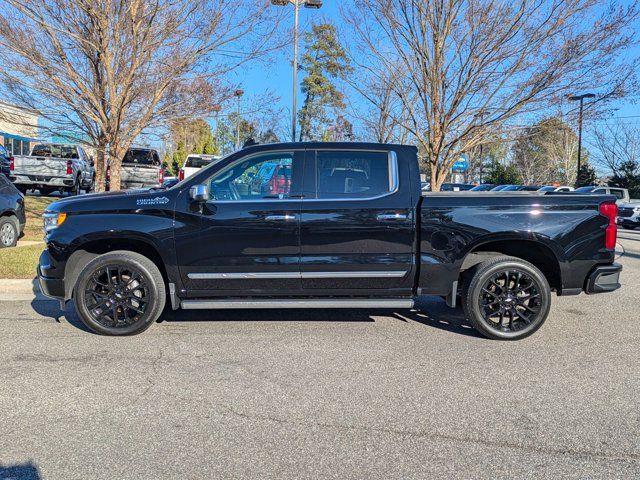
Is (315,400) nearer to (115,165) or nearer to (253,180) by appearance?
(253,180)

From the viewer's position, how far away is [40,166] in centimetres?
1688

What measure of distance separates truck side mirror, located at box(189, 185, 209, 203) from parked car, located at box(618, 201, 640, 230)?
74.0 feet

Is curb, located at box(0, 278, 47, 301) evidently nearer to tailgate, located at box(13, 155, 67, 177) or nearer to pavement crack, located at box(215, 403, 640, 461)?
pavement crack, located at box(215, 403, 640, 461)

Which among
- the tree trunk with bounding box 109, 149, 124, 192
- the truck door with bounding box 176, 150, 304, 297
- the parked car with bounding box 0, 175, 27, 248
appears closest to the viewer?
the truck door with bounding box 176, 150, 304, 297

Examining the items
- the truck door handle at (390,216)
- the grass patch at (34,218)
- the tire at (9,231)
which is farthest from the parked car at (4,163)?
the truck door handle at (390,216)

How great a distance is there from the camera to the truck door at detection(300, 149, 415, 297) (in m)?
5.10

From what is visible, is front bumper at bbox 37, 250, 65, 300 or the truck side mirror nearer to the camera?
the truck side mirror

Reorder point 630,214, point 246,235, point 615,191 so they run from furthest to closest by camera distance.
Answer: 1. point 615,191
2. point 630,214
3. point 246,235

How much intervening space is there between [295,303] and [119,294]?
1.74 m

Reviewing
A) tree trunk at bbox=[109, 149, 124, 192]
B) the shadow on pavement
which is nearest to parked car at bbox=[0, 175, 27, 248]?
tree trunk at bbox=[109, 149, 124, 192]

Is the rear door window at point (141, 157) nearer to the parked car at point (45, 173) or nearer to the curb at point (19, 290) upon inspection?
the parked car at point (45, 173)

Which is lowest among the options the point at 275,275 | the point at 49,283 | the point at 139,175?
the point at 49,283

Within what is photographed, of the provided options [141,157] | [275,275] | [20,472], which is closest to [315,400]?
[275,275]

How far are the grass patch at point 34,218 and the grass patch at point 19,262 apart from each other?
2329mm
